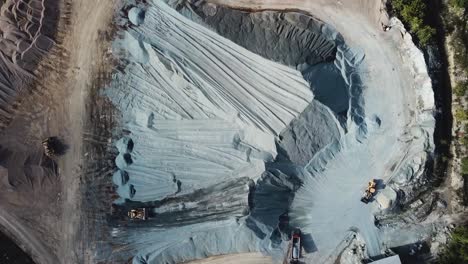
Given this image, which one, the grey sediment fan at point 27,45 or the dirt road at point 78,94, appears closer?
the grey sediment fan at point 27,45

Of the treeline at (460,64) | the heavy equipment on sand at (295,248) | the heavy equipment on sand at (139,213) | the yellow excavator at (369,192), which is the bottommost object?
the heavy equipment on sand at (295,248)

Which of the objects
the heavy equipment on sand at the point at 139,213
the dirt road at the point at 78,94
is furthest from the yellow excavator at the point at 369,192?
the dirt road at the point at 78,94

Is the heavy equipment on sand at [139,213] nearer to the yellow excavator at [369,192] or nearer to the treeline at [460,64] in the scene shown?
the yellow excavator at [369,192]

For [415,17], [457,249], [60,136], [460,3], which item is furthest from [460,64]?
[60,136]

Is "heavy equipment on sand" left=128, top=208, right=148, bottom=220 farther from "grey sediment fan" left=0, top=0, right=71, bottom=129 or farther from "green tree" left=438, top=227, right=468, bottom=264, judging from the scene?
"green tree" left=438, top=227, right=468, bottom=264

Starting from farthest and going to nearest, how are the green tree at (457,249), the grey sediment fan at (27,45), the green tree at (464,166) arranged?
the grey sediment fan at (27,45) → the green tree at (464,166) → the green tree at (457,249)

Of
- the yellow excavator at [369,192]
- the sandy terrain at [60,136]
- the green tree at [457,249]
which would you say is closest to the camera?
the green tree at [457,249]

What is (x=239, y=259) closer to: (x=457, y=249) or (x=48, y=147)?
(x=457, y=249)
